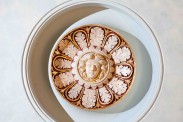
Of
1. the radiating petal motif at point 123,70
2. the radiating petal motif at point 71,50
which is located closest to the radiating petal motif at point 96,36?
the radiating petal motif at point 71,50

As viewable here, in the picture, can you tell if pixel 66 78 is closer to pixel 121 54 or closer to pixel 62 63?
pixel 62 63

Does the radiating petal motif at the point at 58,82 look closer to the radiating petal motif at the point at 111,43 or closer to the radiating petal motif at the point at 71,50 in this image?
the radiating petal motif at the point at 71,50

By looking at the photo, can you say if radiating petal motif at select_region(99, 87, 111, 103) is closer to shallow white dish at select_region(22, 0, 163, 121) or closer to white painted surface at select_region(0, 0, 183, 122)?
shallow white dish at select_region(22, 0, 163, 121)

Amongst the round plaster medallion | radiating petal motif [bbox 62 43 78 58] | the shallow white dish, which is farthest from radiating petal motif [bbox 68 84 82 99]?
radiating petal motif [bbox 62 43 78 58]

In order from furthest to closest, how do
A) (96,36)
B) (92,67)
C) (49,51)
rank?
(49,51) → (96,36) → (92,67)

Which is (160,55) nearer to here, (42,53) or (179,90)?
(179,90)

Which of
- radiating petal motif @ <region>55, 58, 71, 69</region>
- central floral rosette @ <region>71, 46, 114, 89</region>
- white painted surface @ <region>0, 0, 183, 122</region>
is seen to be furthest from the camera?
radiating petal motif @ <region>55, 58, 71, 69</region>

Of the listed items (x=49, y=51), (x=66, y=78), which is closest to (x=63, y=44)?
(x=49, y=51)
